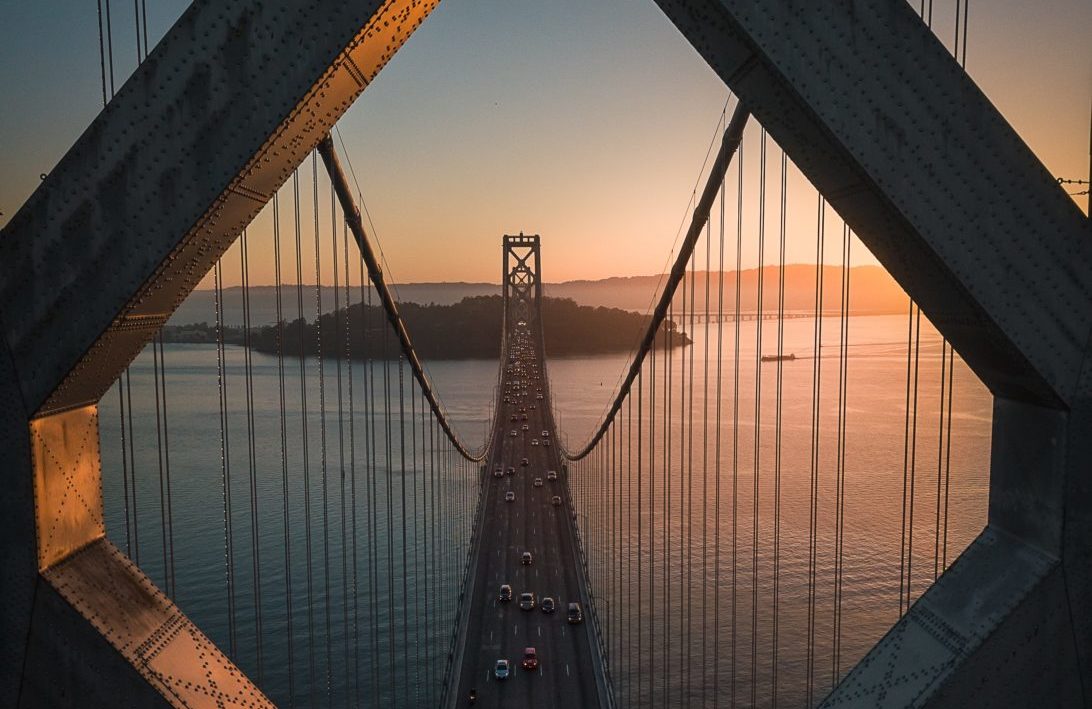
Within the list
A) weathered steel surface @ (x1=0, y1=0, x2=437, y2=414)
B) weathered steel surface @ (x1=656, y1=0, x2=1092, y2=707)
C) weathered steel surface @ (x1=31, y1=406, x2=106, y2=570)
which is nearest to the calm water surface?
weathered steel surface @ (x1=31, y1=406, x2=106, y2=570)

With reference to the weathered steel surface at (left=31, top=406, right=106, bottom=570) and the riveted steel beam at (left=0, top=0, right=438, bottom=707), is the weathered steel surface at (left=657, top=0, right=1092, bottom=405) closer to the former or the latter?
the riveted steel beam at (left=0, top=0, right=438, bottom=707)

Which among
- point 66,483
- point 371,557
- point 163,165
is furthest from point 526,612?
point 163,165

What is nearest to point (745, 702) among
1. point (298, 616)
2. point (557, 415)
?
point (298, 616)

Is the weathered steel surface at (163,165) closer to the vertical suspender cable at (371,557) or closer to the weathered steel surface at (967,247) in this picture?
the weathered steel surface at (967,247)

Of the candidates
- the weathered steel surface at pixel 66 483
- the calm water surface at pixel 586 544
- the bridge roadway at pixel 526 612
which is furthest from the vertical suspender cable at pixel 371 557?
the weathered steel surface at pixel 66 483

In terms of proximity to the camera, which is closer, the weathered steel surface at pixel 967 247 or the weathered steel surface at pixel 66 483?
the weathered steel surface at pixel 967 247

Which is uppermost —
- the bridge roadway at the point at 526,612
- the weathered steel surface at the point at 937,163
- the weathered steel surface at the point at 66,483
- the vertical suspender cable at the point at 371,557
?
the weathered steel surface at the point at 937,163

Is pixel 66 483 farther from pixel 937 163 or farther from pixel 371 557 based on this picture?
pixel 371 557

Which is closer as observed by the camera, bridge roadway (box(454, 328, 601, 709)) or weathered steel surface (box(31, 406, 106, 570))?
weathered steel surface (box(31, 406, 106, 570))

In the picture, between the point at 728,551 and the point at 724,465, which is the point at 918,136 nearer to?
the point at 728,551
